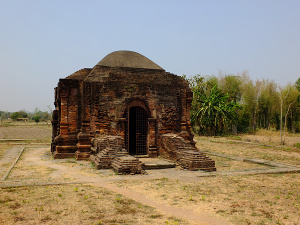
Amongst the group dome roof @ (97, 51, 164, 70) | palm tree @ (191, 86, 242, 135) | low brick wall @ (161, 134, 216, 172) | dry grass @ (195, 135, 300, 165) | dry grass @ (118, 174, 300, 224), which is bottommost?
dry grass @ (195, 135, 300, 165)

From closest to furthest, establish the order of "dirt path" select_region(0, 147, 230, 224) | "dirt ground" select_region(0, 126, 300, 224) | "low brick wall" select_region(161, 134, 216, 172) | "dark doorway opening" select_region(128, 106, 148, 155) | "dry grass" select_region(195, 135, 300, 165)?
"dirt ground" select_region(0, 126, 300, 224) → "dirt path" select_region(0, 147, 230, 224) → "low brick wall" select_region(161, 134, 216, 172) → "dark doorway opening" select_region(128, 106, 148, 155) → "dry grass" select_region(195, 135, 300, 165)

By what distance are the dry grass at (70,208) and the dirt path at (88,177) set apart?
1.05 feet

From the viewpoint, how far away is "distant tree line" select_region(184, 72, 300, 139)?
28.8 meters

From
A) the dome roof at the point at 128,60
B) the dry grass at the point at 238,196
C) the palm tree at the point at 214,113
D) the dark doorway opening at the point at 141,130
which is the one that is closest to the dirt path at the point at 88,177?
the dry grass at the point at 238,196

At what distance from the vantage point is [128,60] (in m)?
14.7

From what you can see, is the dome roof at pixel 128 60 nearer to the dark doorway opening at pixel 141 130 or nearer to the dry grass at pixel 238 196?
the dark doorway opening at pixel 141 130

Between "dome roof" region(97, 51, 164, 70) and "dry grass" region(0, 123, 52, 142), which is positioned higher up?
"dome roof" region(97, 51, 164, 70)

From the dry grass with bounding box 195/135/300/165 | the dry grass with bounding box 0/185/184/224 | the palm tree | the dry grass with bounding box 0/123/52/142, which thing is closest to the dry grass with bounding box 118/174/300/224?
the dry grass with bounding box 0/185/184/224

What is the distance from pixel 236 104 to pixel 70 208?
1042 inches

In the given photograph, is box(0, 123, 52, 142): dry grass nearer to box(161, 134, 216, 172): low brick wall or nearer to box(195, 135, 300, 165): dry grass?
box(195, 135, 300, 165): dry grass

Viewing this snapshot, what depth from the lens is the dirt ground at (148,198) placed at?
16.1 ft

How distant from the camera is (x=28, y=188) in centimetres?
681

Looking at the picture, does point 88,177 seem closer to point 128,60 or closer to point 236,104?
point 128,60

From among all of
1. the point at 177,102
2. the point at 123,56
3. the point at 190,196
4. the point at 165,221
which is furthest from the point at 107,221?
the point at 123,56
